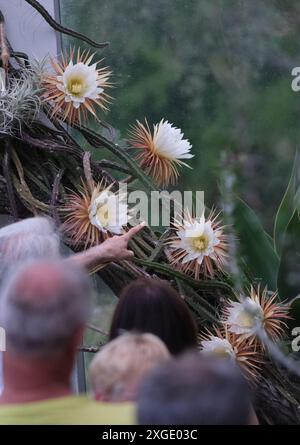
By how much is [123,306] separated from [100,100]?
1324 mm

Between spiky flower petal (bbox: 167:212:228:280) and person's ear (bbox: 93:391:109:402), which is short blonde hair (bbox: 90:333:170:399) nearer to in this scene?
person's ear (bbox: 93:391:109:402)

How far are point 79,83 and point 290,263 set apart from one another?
1102 millimetres

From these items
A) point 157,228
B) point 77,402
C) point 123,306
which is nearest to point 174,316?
point 123,306

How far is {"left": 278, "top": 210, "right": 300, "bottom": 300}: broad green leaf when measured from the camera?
3.34 metres

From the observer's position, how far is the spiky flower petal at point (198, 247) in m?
3.10

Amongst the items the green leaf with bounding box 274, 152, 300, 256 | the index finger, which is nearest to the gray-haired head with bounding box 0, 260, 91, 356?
the index finger

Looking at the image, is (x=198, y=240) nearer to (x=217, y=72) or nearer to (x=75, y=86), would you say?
(x=75, y=86)

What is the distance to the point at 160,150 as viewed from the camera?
3.34 metres

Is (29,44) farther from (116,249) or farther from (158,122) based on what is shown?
(116,249)

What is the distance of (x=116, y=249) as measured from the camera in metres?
2.90

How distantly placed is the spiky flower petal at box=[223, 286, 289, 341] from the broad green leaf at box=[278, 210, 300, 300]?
7.7 inches

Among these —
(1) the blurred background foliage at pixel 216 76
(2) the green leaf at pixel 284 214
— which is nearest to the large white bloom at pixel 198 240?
(2) the green leaf at pixel 284 214

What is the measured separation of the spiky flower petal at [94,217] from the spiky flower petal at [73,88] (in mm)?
356

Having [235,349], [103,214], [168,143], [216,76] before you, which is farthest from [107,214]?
[216,76]
